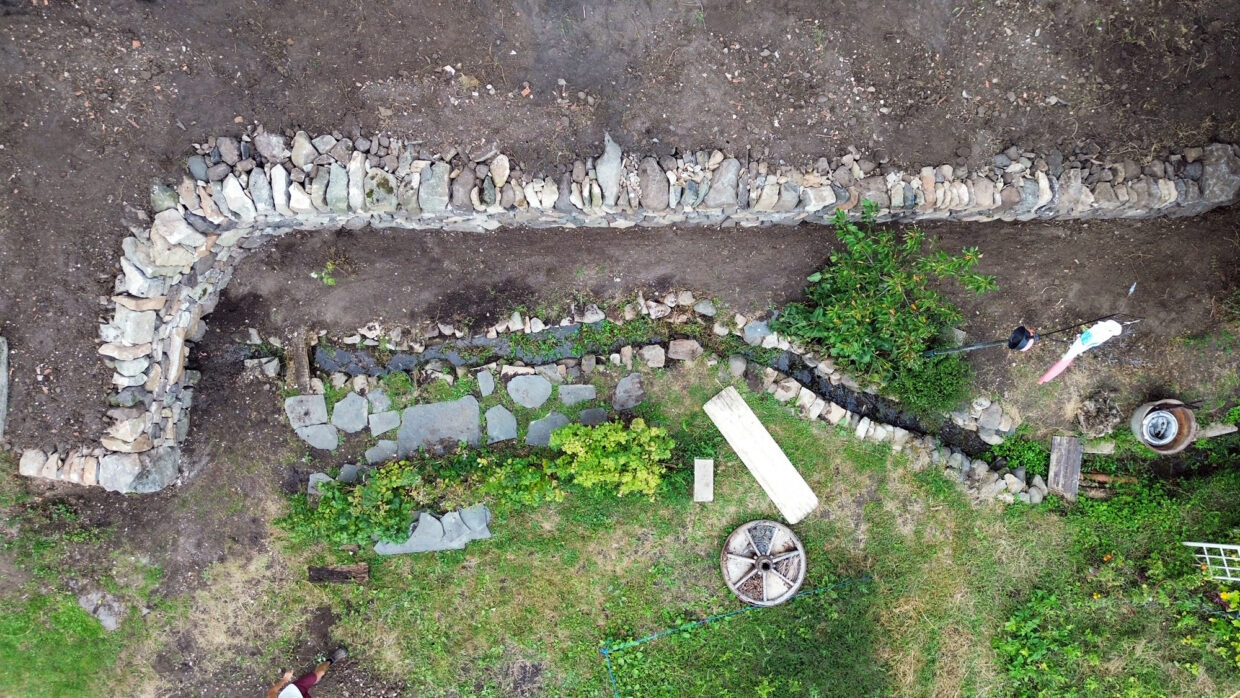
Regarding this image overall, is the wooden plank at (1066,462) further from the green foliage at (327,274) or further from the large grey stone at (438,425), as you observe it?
the green foliage at (327,274)

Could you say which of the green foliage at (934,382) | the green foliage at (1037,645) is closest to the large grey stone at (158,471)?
the green foliage at (934,382)

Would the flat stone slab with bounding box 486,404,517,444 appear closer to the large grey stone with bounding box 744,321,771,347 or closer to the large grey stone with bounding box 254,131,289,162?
the large grey stone with bounding box 744,321,771,347

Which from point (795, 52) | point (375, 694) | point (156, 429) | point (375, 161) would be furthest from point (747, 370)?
point (156, 429)

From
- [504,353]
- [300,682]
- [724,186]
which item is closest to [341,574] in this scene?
[300,682]

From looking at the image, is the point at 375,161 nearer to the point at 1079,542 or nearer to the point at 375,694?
the point at 375,694

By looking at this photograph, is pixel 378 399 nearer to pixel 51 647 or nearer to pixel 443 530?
pixel 443 530

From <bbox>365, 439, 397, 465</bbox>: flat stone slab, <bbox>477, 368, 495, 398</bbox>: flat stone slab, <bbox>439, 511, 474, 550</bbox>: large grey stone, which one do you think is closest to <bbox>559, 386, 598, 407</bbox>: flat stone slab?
<bbox>477, 368, 495, 398</bbox>: flat stone slab
